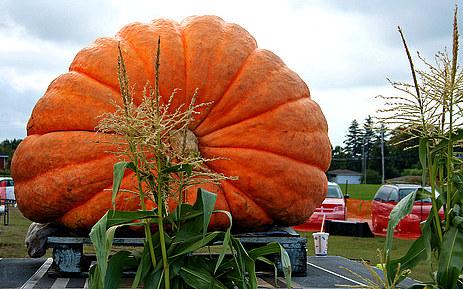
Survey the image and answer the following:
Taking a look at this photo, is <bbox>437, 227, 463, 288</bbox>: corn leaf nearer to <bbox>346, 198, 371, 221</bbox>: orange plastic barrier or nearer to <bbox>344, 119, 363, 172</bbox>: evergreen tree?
<bbox>346, 198, 371, 221</bbox>: orange plastic barrier

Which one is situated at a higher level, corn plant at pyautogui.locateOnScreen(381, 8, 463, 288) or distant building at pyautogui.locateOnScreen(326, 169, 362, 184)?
corn plant at pyautogui.locateOnScreen(381, 8, 463, 288)

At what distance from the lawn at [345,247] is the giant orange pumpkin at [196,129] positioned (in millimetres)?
2965

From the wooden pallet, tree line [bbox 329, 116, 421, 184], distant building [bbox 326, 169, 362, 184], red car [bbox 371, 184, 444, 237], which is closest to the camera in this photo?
the wooden pallet

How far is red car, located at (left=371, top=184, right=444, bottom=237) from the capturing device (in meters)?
10.7

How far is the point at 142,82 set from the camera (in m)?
3.20

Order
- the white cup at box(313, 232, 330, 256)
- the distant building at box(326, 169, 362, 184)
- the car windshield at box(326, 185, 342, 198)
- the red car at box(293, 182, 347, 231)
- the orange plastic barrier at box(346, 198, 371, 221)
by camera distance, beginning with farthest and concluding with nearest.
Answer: the distant building at box(326, 169, 362, 184), the orange plastic barrier at box(346, 198, 371, 221), the car windshield at box(326, 185, 342, 198), the red car at box(293, 182, 347, 231), the white cup at box(313, 232, 330, 256)

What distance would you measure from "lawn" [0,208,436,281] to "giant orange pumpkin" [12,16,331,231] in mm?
2965

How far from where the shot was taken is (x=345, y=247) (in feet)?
28.7

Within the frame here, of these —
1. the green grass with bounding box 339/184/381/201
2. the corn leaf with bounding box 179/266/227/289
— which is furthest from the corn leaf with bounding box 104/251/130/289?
the green grass with bounding box 339/184/381/201

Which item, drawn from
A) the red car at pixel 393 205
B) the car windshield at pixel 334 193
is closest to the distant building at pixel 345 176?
the car windshield at pixel 334 193

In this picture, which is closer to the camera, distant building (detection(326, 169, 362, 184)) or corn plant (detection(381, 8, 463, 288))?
corn plant (detection(381, 8, 463, 288))

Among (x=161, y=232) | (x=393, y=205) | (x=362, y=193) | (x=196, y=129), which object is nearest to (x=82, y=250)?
(x=196, y=129)

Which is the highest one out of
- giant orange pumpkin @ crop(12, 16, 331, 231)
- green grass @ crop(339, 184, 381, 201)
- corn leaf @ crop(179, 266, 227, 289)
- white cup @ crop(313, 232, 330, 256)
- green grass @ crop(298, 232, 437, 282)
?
giant orange pumpkin @ crop(12, 16, 331, 231)

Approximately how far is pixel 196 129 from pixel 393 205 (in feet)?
30.2
